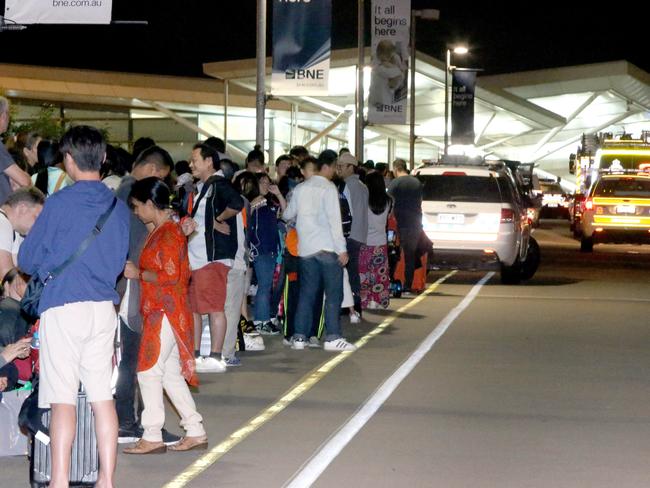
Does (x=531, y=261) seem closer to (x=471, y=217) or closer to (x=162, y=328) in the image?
(x=471, y=217)

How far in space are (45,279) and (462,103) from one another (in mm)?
44366

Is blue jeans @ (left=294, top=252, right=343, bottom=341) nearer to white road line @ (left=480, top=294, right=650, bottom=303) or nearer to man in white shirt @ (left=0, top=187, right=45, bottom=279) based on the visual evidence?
man in white shirt @ (left=0, top=187, right=45, bottom=279)

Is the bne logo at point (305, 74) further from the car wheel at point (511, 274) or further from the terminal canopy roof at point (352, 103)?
the terminal canopy roof at point (352, 103)

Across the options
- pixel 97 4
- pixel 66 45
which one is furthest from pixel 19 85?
pixel 97 4

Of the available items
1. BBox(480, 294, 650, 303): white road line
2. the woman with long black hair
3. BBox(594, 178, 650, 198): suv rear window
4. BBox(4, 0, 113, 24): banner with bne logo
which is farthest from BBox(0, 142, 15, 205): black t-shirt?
BBox(594, 178, 650, 198): suv rear window

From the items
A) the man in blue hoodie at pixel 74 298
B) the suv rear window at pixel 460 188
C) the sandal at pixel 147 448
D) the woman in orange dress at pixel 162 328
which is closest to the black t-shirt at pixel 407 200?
the suv rear window at pixel 460 188

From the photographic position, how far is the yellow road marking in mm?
8383

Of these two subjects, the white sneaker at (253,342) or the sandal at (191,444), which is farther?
the white sneaker at (253,342)

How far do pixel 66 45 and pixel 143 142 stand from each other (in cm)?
6925

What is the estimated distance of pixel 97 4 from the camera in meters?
15.3

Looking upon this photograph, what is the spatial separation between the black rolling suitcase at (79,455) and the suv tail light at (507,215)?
48.9 feet

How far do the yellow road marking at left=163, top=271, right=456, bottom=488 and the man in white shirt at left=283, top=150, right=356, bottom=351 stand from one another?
458 mm

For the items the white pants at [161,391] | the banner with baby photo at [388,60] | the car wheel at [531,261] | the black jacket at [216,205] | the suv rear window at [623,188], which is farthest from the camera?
the suv rear window at [623,188]

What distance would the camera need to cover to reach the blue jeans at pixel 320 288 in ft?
46.2
